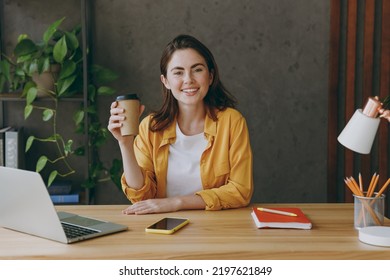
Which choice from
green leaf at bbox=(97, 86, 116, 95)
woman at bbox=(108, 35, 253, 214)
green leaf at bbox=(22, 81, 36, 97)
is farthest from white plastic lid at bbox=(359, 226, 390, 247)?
green leaf at bbox=(22, 81, 36, 97)

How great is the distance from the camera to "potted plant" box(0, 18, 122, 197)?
10.3 feet

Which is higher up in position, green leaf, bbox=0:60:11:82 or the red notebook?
green leaf, bbox=0:60:11:82

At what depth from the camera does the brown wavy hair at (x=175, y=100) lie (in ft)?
7.77

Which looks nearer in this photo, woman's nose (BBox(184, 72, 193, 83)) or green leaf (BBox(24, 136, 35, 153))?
woman's nose (BBox(184, 72, 193, 83))

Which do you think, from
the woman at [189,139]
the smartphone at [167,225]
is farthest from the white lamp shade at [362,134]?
the woman at [189,139]

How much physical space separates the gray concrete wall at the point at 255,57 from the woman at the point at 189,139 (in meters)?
1.11

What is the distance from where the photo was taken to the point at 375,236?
5.07ft

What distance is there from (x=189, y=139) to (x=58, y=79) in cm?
117

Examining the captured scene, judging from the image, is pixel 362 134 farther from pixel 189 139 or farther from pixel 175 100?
pixel 175 100

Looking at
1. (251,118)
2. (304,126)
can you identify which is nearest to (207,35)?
(251,118)

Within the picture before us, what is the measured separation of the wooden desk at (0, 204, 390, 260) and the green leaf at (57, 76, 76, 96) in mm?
1471

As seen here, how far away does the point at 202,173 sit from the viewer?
7.59 ft

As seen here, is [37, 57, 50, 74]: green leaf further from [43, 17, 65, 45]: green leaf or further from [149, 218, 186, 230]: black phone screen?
[149, 218, 186, 230]: black phone screen
